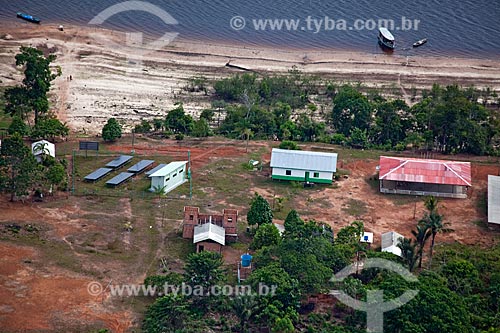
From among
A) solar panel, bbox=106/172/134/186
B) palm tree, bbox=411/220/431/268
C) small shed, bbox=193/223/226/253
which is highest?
solar panel, bbox=106/172/134/186

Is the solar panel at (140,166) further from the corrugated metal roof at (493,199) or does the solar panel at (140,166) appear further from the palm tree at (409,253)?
the corrugated metal roof at (493,199)

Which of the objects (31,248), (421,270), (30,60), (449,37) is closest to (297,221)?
(421,270)

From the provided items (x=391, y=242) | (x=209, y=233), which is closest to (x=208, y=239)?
(x=209, y=233)

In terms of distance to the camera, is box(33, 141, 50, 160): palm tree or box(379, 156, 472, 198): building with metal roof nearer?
box(379, 156, 472, 198): building with metal roof

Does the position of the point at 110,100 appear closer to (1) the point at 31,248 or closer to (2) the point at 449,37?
(1) the point at 31,248

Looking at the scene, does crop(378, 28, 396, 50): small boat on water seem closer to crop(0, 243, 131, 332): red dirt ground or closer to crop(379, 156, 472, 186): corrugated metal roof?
crop(379, 156, 472, 186): corrugated metal roof

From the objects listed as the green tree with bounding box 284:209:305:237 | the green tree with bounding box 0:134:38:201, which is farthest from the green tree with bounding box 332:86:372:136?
the green tree with bounding box 0:134:38:201

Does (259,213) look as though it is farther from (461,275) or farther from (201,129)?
(201,129)
